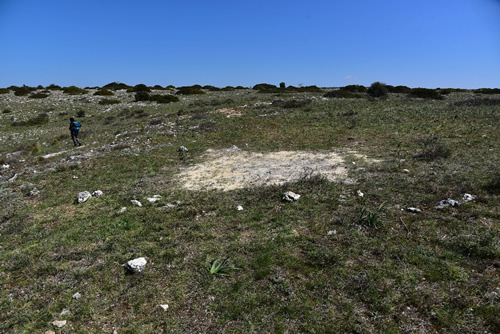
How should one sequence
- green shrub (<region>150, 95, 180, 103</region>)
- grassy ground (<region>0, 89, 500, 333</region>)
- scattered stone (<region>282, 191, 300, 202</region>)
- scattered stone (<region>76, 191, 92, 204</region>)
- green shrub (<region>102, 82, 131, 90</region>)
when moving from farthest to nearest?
1. green shrub (<region>102, 82, 131, 90</region>)
2. green shrub (<region>150, 95, 180, 103</region>)
3. scattered stone (<region>76, 191, 92, 204</region>)
4. scattered stone (<region>282, 191, 300, 202</region>)
5. grassy ground (<region>0, 89, 500, 333</region>)

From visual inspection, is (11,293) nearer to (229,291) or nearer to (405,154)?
(229,291)

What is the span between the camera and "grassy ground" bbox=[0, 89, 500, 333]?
4191mm

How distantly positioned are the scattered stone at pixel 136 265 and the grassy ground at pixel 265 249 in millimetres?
112

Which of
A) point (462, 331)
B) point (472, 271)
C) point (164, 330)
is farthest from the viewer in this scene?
point (472, 271)

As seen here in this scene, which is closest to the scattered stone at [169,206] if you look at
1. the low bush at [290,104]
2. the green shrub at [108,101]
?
the low bush at [290,104]

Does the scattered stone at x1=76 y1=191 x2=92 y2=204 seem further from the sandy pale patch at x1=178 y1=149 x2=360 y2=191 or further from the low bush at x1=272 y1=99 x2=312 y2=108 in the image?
the low bush at x1=272 y1=99 x2=312 y2=108

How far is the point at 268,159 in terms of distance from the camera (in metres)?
12.2

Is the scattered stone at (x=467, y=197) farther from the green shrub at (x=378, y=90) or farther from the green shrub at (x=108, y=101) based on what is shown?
the green shrub at (x=108, y=101)

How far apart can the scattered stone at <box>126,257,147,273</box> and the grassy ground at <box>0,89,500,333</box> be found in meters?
0.11

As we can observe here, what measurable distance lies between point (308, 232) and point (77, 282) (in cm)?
470

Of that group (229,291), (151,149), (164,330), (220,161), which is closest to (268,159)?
(220,161)

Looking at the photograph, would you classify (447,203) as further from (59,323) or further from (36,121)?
(36,121)

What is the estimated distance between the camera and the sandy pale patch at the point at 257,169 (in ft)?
31.6

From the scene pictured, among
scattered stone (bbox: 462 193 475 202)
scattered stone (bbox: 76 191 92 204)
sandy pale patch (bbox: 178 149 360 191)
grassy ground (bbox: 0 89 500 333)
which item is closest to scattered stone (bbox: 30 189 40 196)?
grassy ground (bbox: 0 89 500 333)
